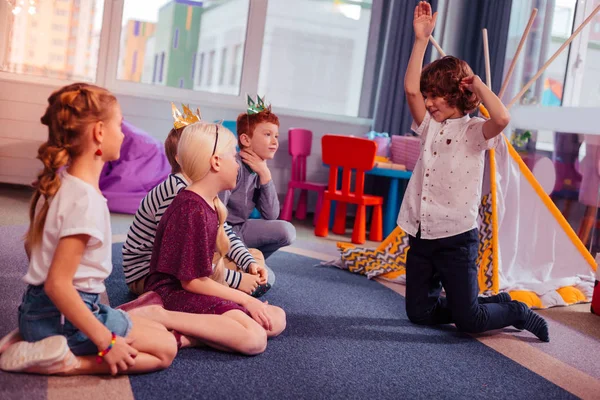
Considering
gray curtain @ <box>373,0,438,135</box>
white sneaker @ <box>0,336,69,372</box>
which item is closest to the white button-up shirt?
white sneaker @ <box>0,336,69,372</box>

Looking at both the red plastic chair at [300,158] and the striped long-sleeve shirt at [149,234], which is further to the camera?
the red plastic chair at [300,158]

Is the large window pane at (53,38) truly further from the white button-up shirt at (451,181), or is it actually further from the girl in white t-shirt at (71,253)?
the girl in white t-shirt at (71,253)

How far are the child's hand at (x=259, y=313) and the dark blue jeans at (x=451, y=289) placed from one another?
59 cm

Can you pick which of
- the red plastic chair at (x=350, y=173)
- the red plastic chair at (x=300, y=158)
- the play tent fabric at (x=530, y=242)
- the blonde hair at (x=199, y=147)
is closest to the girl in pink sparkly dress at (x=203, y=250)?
the blonde hair at (x=199, y=147)

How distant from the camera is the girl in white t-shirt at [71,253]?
131 cm

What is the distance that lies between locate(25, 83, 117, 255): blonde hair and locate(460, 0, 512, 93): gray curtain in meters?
3.46

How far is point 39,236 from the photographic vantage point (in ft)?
4.41

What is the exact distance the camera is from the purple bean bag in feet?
13.4

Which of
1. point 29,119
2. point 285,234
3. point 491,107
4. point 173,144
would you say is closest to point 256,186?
point 285,234

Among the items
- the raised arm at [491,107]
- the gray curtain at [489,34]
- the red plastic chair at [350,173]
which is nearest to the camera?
the raised arm at [491,107]

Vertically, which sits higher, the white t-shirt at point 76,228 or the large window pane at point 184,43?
the large window pane at point 184,43

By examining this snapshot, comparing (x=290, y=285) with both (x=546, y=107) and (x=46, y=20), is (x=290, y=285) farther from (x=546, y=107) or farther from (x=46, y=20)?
(x=46, y=20)

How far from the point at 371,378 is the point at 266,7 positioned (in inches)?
151

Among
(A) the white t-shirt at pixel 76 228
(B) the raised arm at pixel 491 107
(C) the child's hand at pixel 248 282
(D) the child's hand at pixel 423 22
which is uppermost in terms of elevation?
(D) the child's hand at pixel 423 22
